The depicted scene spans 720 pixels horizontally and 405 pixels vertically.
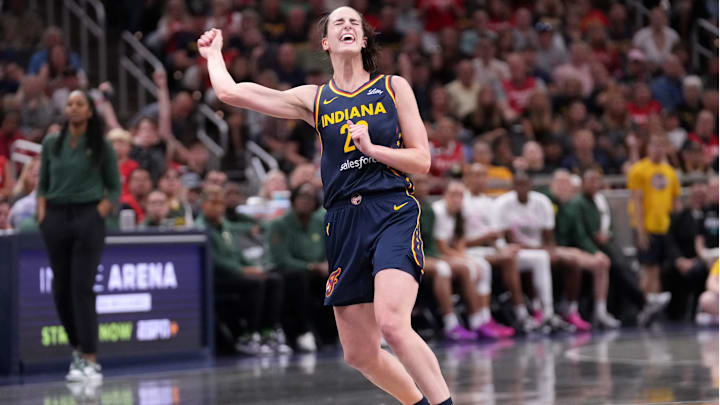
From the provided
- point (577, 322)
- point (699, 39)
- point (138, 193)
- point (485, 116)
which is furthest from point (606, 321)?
point (699, 39)

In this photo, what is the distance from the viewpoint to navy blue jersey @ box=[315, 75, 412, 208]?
493 centimetres

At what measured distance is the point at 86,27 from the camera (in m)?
15.7

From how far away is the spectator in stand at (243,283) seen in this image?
10.8m

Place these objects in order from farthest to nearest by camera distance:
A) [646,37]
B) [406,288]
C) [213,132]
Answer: [646,37]
[213,132]
[406,288]

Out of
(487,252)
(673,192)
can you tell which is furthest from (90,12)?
(673,192)

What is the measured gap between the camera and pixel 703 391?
6816 millimetres

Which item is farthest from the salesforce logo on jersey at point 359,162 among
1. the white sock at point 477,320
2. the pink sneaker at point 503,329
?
the pink sneaker at point 503,329

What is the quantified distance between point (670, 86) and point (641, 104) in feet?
2.64

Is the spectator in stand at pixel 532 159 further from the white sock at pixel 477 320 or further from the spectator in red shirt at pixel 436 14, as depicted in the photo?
the spectator in red shirt at pixel 436 14

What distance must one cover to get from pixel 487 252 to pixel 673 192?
2830 mm

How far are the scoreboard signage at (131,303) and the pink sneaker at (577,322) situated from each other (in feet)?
14.5

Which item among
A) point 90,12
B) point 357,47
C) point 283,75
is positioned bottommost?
point 357,47

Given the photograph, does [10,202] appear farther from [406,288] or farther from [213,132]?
[406,288]

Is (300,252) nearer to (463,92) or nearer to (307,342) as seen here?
(307,342)
